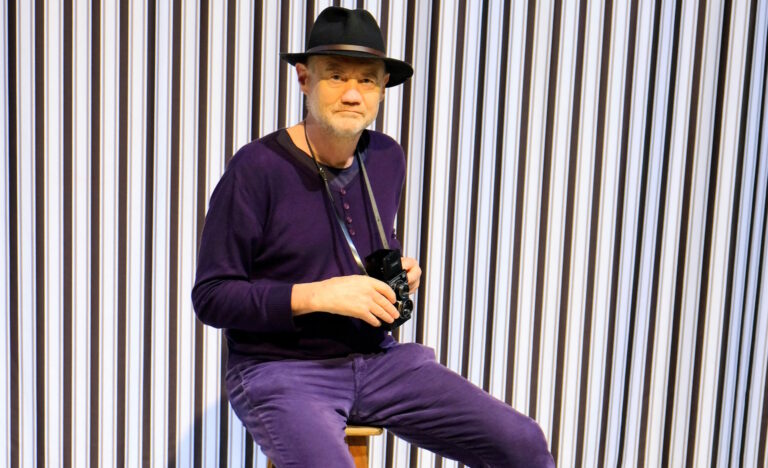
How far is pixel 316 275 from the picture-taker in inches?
56.8

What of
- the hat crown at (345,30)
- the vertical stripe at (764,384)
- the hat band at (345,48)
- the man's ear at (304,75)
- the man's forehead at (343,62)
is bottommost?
the vertical stripe at (764,384)

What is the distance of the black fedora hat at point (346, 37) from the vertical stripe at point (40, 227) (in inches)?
34.3

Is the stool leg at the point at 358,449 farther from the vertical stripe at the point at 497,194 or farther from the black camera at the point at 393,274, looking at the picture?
the vertical stripe at the point at 497,194

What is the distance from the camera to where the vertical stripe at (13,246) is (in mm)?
1958

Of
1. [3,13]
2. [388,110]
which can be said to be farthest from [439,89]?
[3,13]

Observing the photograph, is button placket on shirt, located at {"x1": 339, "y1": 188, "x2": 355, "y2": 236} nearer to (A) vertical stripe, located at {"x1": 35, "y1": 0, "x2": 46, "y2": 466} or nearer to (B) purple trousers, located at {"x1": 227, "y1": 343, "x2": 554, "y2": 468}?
(B) purple trousers, located at {"x1": 227, "y1": 343, "x2": 554, "y2": 468}

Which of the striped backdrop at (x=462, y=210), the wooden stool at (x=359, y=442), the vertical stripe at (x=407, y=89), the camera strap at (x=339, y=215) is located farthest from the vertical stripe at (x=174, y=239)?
the wooden stool at (x=359, y=442)

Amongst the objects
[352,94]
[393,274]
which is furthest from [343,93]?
[393,274]

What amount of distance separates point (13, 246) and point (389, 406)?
118 centimetres

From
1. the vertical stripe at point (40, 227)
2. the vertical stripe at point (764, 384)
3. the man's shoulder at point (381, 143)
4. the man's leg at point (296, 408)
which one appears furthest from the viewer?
the vertical stripe at point (764, 384)

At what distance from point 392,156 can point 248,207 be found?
37 cm

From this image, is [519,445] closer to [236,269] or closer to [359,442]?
[359,442]

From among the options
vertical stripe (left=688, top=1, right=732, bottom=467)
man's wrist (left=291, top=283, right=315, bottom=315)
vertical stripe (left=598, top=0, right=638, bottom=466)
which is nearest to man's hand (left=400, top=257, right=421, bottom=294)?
man's wrist (left=291, top=283, right=315, bottom=315)

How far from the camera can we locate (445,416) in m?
1.40
